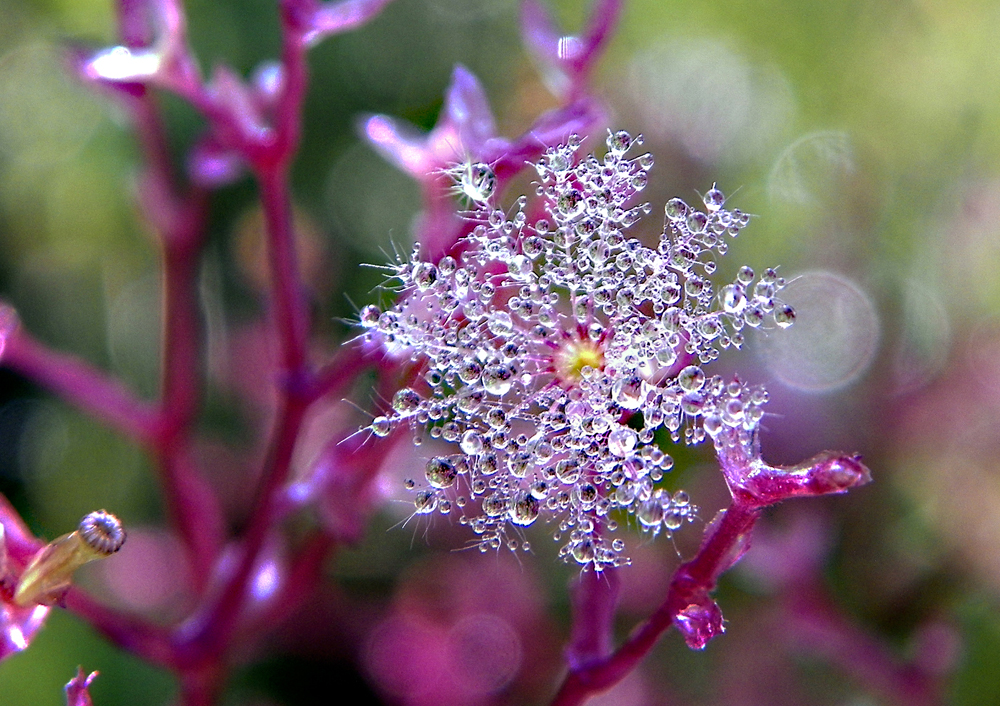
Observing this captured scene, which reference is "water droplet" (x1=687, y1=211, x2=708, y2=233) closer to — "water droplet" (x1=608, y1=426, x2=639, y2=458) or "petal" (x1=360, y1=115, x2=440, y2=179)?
"water droplet" (x1=608, y1=426, x2=639, y2=458)

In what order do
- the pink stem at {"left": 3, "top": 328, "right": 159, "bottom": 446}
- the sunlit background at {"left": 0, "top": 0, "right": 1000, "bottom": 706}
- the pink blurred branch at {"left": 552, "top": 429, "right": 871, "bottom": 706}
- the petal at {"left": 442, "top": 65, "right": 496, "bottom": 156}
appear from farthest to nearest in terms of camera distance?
the sunlit background at {"left": 0, "top": 0, "right": 1000, "bottom": 706}
the pink stem at {"left": 3, "top": 328, "right": 159, "bottom": 446}
the petal at {"left": 442, "top": 65, "right": 496, "bottom": 156}
the pink blurred branch at {"left": 552, "top": 429, "right": 871, "bottom": 706}

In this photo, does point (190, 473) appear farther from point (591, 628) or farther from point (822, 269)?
point (822, 269)

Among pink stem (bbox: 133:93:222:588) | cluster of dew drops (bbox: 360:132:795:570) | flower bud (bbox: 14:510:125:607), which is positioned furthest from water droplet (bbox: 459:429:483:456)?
pink stem (bbox: 133:93:222:588)

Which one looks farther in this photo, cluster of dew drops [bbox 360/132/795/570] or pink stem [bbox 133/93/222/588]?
pink stem [bbox 133/93/222/588]

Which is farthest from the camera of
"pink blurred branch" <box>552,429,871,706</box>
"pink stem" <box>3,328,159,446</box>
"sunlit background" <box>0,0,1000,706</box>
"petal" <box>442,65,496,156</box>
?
"sunlit background" <box>0,0,1000,706</box>

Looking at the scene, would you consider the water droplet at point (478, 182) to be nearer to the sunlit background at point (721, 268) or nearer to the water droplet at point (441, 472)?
the water droplet at point (441, 472)

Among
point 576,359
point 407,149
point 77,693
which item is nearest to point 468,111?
point 407,149

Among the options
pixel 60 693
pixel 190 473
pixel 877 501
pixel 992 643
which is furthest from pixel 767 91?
pixel 60 693

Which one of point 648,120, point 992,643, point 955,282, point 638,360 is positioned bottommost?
point 992,643
